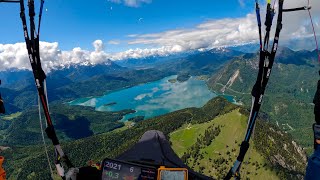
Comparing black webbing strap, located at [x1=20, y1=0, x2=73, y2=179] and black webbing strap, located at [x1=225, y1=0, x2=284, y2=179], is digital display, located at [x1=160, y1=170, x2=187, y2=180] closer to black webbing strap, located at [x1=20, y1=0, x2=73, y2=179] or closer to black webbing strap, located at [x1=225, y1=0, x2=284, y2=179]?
black webbing strap, located at [x1=225, y1=0, x2=284, y2=179]

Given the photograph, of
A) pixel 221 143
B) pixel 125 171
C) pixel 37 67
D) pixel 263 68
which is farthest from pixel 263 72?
pixel 221 143

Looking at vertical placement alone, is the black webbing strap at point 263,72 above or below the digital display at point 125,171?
above

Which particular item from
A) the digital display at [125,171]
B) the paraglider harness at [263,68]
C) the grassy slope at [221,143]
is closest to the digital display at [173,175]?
the digital display at [125,171]

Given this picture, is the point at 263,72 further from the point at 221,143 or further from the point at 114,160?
the point at 221,143

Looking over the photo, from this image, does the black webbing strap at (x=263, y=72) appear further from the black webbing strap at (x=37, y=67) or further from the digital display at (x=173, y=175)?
the black webbing strap at (x=37, y=67)

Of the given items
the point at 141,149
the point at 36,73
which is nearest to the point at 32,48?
the point at 36,73

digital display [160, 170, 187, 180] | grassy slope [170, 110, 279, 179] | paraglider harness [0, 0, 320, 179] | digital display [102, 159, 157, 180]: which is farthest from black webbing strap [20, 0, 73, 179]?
grassy slope [170, 110, 279, 179]
